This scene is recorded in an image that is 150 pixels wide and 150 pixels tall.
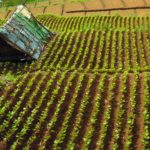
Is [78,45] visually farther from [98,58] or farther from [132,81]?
[132,81]

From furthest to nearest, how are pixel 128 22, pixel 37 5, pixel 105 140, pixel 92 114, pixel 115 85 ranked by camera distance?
pixel 37 5
pixel 128 22
pixel 115 85
pixel 92 114
pixel 105 140

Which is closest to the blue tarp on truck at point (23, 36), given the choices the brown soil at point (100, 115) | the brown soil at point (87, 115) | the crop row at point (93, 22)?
the crop row at point (93, 22)

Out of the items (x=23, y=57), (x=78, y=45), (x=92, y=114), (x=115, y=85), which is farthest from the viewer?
(x=78, y=45)

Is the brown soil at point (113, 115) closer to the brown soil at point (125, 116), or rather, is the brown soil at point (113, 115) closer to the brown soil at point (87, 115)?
the brown soil at point (125, 116)

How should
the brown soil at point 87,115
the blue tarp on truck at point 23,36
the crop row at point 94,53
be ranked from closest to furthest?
the brown soil at point 87,115
the crop row at point 94,53
the blue tarp on truck at point 23,36

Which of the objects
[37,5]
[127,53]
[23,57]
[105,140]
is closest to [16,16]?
[23,57]

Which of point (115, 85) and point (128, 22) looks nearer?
point (115, 85)

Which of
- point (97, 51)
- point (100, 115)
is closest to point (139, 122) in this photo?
point (100, 115)

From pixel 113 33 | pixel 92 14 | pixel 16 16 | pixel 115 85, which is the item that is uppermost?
pixel 16 16
